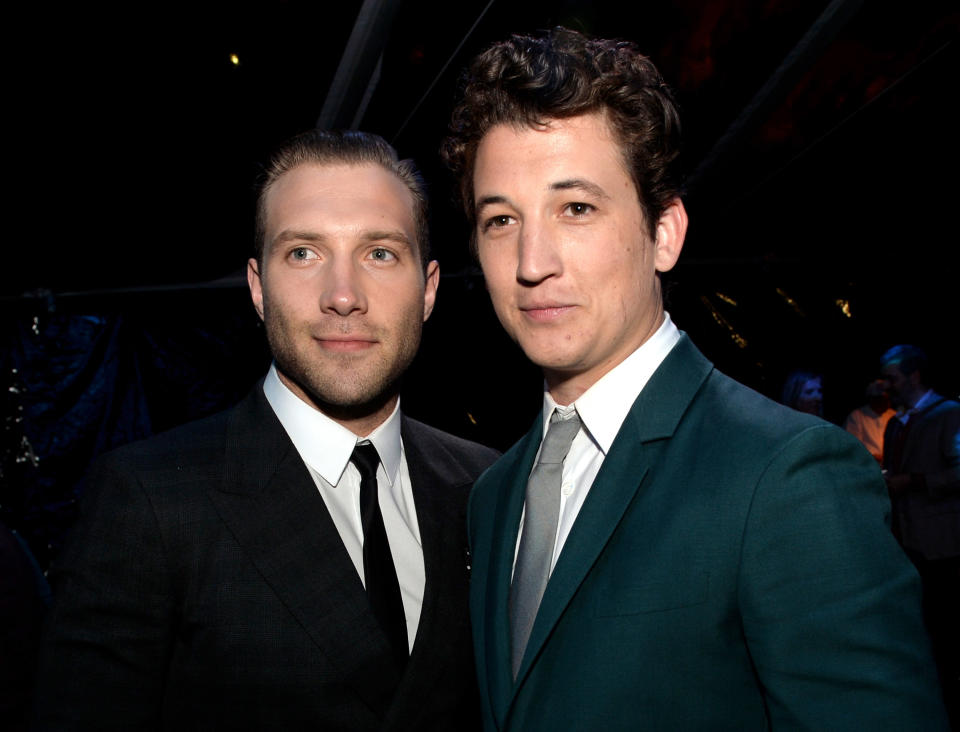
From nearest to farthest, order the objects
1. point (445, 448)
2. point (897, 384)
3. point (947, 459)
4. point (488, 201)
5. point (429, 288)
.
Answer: point (488, 201), point (429, 288), point (445, 448), point (947, 459), point (897, 384)

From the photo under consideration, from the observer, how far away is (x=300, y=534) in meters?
1.75

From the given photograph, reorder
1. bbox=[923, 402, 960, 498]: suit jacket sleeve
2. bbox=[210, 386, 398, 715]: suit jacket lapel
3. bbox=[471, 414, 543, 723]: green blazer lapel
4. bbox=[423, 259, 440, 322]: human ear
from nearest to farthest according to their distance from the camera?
bbox=[471, 414, 543, 723]: green blazer lapel
bbox=[210, 386, 398, 715]: suit jacket lapel
bbox=[423, 259, 440, 322]: human ear
bbox=[923, 402, 960, 498]: suit jacket sleeve

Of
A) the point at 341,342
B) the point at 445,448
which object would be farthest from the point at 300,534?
the point at 445,448

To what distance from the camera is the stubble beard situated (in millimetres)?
1918

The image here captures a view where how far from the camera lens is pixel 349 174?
6.71 ft

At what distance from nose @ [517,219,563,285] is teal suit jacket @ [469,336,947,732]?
336 mm

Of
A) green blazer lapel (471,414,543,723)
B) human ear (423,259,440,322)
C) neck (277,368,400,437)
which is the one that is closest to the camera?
green blazer lapel (471,414,543,723)

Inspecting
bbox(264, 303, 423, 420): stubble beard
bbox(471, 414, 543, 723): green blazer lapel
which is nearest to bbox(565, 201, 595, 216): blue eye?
bbox(471, 414, 543, 723): green blazer lapel

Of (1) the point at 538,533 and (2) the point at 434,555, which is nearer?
(1) the point at 538,533

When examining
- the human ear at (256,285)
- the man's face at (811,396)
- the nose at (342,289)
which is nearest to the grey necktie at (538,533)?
the nose at (342,289)

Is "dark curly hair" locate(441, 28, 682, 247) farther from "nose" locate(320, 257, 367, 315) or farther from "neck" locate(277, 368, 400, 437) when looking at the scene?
"neck" locate(277, 368, 400, 437)

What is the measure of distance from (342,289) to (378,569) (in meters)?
0.71

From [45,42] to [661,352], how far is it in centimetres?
288

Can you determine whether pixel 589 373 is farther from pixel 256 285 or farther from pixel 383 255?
pixel 256 285
